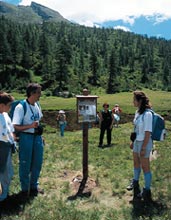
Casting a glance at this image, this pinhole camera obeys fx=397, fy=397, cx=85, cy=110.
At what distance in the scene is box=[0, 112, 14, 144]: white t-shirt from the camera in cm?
821

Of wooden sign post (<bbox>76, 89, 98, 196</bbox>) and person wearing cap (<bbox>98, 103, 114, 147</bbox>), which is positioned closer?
wooden sign post (<bbox>76, 89, 98, 196</bbox>)

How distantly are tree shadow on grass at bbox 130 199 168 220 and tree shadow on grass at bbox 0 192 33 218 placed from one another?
246cm

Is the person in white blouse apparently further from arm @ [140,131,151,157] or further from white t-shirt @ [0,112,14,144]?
white t-shirt @ [0,112,14,144]

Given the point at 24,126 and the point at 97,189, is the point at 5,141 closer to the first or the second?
the point at 24,126

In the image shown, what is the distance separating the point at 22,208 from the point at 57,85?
4238 inches

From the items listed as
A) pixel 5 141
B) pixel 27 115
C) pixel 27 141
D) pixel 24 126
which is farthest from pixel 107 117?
pixel 5 141

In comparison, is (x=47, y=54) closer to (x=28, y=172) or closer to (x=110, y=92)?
(x=110, y=92)

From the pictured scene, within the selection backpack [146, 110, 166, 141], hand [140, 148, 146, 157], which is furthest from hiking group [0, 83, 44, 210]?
backpack [146, 110, 166, 141]

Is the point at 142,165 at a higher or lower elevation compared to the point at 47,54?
lower

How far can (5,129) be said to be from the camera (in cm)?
827

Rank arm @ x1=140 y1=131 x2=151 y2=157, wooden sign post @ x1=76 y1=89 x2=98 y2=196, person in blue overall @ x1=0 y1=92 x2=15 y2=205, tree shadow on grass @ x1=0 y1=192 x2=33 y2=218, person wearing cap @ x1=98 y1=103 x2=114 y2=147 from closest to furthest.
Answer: person in blue overall @ x1=0 y1=92 x2=15 y2=205 → tree shadow on grass @ x1=0 y1=192 x2=33 y2=218 → arm @ x1=140 y1=131 x2=151 y2=157 → wooden sign post @ x1=76 y1=89 x2=98 y2=196 → person wearing cap @ x1=98 y1=103 x2=114 y2=147

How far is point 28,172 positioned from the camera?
9.61m

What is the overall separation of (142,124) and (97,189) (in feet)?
8.06

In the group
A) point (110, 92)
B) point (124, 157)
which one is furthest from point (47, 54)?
point (124, 157)
